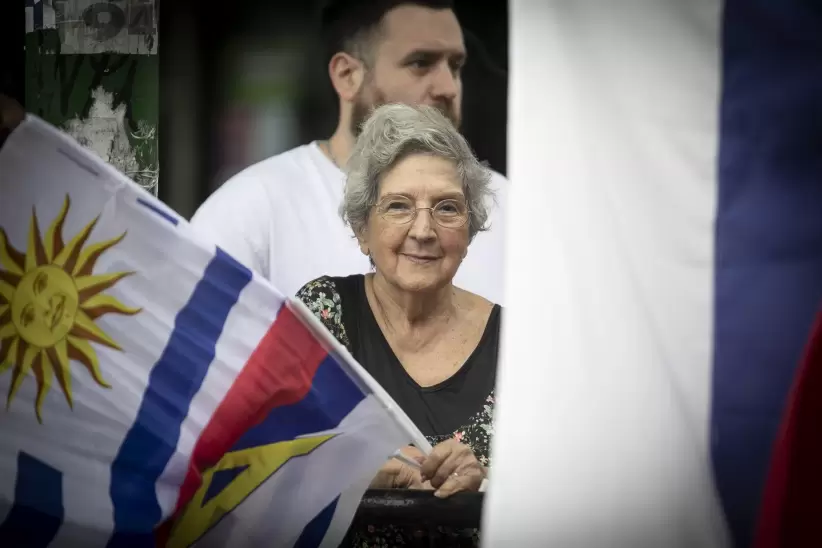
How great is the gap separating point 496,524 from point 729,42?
616mm

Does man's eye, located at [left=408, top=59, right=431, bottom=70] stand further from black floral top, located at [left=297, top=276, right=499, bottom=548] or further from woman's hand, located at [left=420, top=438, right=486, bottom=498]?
woman's hand, located at [left=420, top=438, right=486, bottom=498]

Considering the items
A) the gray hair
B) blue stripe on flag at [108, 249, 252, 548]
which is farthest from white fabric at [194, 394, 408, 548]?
the gray hair

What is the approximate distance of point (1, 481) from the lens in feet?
4.50

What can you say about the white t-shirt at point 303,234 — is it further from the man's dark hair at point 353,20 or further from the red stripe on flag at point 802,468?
the red stripe on flag at point 802,468

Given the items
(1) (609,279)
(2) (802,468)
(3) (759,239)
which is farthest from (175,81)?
(2) (802,468)

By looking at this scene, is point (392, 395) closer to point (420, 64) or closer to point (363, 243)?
point (363, 243)

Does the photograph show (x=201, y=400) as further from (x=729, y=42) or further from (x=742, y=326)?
(x=729, y=42)

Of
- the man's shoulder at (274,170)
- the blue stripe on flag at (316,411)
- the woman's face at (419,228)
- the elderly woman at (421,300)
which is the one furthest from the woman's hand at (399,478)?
the man's shoulder at (274,170)

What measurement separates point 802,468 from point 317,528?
31.1 inches

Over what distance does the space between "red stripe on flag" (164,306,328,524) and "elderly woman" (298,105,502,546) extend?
104 millimetres

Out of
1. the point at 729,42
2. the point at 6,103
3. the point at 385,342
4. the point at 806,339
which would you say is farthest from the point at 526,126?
the point at 6,103

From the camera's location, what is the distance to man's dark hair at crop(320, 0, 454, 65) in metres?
1.34

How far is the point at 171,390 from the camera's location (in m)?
1.28

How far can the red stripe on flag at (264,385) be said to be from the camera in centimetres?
126
